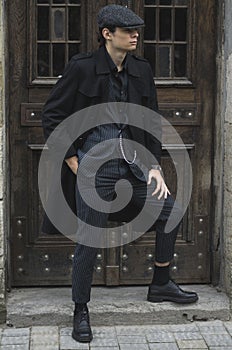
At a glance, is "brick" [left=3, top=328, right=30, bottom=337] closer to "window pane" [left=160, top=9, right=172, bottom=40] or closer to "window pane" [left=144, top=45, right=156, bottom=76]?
"window pane" [left=144, top=45, right=156, bottom=76]

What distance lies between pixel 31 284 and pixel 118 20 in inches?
80.1

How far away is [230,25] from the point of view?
5.92 meters

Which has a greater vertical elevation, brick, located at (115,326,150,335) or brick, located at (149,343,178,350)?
brick, located at (149,343,178,350)

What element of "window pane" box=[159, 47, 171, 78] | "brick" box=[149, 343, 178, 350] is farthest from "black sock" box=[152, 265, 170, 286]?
"window pane" box=[159, 47, 171, 78]

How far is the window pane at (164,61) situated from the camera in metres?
6.12

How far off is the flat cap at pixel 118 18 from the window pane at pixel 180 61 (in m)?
0.80

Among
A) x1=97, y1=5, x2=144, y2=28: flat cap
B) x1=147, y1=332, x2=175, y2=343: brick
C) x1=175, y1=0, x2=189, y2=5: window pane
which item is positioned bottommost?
x1=147, y1=332, x2=175, y2=343: brick

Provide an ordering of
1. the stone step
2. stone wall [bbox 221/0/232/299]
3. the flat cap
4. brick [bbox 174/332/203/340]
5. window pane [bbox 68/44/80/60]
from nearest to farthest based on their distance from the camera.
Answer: the flat cap, brick [bbox 174/332/203/340], the stone step, stone wall [bbox 221/0/232/299], window pane [bbox 68/44/80/60]

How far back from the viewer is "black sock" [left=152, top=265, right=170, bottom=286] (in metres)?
5.88

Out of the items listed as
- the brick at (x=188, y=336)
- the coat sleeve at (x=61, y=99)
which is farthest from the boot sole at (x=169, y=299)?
the coat sleeve at (x=61, y=99)

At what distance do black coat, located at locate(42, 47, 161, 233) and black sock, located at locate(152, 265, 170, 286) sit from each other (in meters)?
0.78

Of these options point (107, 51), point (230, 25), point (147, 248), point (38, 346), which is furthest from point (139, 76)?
point (38, 346)

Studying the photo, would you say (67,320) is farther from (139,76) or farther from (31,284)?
(139,76)

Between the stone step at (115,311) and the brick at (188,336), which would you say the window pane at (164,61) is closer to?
the stone step at (115,311)
